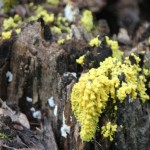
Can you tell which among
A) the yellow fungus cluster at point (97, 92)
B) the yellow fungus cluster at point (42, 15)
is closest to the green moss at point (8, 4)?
the yellow fungus cluster at point (42, 15)

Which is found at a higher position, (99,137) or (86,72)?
(86,72)

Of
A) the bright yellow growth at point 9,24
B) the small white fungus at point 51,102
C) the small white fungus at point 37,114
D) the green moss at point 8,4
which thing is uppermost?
the green moss at point 8,4

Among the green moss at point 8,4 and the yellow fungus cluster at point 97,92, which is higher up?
the green moss at point 8,4

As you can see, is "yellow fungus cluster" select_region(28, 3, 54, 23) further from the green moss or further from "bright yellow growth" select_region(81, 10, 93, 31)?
"bright yellow growth" select_region(81, 10, 93, 31)

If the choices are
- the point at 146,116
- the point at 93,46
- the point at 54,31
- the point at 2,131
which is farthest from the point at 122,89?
the point at 54,31

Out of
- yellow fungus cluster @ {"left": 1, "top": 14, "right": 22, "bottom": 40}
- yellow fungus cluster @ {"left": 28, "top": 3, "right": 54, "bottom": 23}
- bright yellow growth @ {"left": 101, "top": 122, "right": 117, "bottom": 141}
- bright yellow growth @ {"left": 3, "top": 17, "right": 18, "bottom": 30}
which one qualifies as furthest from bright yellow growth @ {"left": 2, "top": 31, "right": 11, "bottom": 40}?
bright yellow growth @ {"left": 101, "top": 122, "right": 117, "bottom": 141}

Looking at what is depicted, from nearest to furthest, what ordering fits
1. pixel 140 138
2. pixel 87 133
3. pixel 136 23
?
pixel 87 133
pixel 140 138
pixel 136 23

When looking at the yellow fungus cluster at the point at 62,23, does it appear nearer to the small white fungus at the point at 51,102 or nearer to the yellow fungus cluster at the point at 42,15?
the yellow fungus cluster at the point at 42,15

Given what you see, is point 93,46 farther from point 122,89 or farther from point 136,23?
point 136,23

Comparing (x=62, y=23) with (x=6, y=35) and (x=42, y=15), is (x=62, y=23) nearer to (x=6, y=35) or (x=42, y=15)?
(x=42, y=15)
